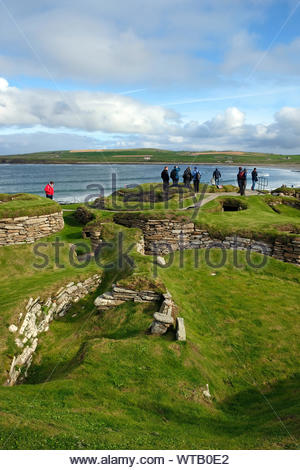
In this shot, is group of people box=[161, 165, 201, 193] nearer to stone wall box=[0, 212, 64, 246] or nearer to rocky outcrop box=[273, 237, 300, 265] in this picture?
stone wall box=[0, 212, 64, 246]

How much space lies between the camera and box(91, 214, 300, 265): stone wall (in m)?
17.7

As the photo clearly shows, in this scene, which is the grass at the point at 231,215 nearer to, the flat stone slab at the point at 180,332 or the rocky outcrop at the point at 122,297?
the rocky outcrop at the point at 122,297

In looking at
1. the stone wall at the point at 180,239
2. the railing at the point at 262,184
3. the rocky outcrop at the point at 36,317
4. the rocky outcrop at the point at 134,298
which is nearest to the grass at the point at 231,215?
the stone wall at the point at 180,239

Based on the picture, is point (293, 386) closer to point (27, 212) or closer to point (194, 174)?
point (27, 212)

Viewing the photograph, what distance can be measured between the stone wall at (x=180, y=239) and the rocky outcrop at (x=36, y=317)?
647 cm

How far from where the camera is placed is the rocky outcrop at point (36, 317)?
9367mm

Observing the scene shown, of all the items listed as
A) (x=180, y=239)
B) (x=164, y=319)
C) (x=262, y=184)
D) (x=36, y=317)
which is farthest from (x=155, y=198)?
(x=262, y=184)

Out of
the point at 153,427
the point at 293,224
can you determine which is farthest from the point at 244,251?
the point at 153,427

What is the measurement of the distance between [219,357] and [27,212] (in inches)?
678

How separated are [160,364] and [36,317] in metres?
6.12

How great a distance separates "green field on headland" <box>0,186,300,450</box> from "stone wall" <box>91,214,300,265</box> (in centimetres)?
134

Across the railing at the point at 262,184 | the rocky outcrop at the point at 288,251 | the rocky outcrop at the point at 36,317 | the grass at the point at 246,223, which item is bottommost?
the rocky outcrop at the point at 36,317

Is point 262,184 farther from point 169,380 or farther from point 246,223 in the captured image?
point 169,380

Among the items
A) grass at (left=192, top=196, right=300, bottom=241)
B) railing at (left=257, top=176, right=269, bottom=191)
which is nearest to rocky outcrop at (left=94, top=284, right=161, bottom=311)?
grass at (left=192, top=196, right=300, bottom=241)
